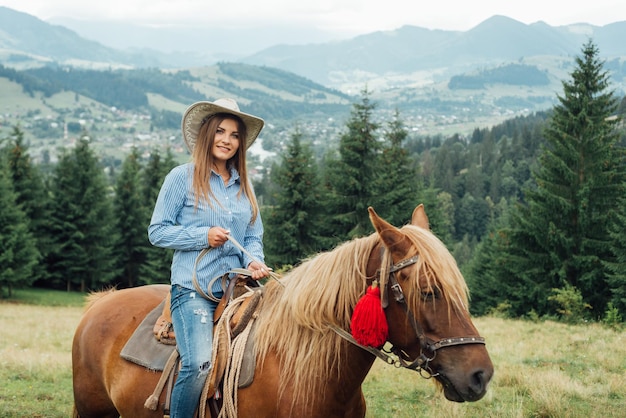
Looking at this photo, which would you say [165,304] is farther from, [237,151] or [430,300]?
[430,300]

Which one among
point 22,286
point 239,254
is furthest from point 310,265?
point 22,286

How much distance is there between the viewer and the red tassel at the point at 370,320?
3.36 m

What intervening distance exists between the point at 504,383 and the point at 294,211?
2537 cm

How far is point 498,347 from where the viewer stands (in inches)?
471

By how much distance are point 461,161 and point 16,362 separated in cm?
13436

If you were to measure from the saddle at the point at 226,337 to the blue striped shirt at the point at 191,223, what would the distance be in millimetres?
181

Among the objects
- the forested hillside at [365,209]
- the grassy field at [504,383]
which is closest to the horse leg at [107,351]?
the grassy field at [504,383]

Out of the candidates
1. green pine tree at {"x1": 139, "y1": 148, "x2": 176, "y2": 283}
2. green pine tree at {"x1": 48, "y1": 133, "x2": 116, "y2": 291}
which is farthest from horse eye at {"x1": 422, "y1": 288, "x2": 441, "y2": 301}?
green pine tree at {"x1": 48, "y1": 133, "x2": 116, "y2": 291}

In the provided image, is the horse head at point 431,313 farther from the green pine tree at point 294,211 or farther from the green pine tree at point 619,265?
the green pine tree at point 294,211

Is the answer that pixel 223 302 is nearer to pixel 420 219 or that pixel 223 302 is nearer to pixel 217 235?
pixel 217 235

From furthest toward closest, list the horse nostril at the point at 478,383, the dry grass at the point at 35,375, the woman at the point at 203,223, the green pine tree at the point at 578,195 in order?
the green pine tree at the point at 578,195
the dry grass at the point at 35,375
the woman at the point at 203,223
the horse nostril at the point at 478,383

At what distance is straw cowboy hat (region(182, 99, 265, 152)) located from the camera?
4402 millimetres

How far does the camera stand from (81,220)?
137 ft

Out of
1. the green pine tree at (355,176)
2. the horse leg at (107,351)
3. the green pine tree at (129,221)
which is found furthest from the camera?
the green pine tree at (129,221)
